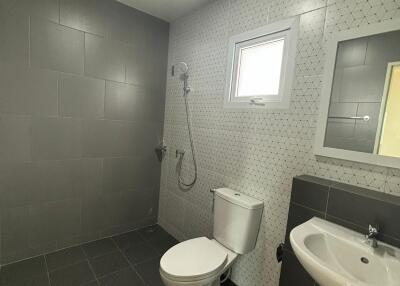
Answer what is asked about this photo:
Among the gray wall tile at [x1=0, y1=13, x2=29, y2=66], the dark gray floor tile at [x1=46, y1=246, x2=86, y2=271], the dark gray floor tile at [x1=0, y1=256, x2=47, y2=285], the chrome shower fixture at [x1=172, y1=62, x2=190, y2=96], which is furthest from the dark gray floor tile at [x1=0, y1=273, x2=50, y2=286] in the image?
the chrome shower fixture at [x1=172, y1=62, x2=190, y2=96]

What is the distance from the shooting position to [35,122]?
1800 mm

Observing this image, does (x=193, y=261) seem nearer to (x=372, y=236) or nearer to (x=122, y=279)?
(x=122, y=279)

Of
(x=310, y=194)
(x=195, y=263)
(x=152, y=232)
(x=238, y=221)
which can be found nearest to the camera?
(x=310, y=194)

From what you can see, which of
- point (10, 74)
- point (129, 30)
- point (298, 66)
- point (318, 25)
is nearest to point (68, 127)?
point (10, 74)

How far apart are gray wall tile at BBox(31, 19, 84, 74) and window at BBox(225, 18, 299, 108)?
1.35m

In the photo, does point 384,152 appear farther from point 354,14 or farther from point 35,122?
point 35,122

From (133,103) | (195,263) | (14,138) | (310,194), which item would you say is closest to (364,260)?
(310,194)

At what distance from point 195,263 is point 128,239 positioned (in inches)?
49.1

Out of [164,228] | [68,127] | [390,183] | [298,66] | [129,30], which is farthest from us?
[164,228]

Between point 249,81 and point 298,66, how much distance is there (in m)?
0.45

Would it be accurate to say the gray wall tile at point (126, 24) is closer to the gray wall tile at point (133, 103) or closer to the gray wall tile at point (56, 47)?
the gray wall tile at point (56, 47)

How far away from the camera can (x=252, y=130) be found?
64.2 inches

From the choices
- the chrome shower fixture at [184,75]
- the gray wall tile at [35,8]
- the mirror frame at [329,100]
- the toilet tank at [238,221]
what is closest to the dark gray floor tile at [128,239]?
the toilet tank at [238,221]

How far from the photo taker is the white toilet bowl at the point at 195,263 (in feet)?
4.17
